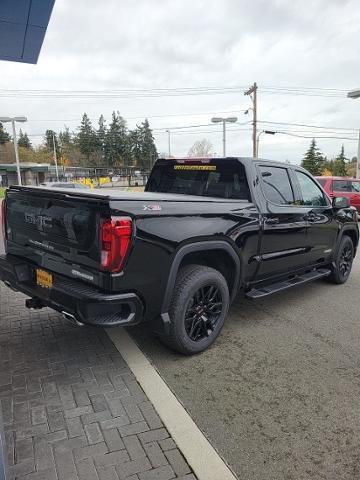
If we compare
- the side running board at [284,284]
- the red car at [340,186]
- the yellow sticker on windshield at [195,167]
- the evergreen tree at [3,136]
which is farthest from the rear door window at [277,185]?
the evergreen tree at [3,136]

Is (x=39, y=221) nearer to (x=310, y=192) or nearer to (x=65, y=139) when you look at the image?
(x=310, y=192)

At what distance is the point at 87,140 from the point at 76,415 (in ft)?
319

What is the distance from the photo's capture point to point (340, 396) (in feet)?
10.5

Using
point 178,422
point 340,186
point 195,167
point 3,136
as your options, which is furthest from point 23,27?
point 3,136

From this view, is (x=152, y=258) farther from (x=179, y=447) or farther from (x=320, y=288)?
(x=320, y=288)

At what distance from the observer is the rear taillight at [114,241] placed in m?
2.89

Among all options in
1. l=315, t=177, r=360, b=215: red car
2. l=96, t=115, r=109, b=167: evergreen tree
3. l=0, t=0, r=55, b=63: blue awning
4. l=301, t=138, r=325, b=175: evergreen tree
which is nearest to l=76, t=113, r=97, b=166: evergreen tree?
l=96, t=115, r=109, b=167: evergreen tree

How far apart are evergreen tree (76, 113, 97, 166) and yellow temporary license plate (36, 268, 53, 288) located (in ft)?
300

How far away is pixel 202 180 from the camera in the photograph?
4.81m

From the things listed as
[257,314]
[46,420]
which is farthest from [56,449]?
[257,314]

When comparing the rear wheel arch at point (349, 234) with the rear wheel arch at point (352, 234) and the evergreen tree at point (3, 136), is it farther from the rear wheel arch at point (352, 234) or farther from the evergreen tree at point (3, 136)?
the evergreen tree at point (3, 136)

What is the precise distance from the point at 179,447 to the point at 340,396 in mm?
1430

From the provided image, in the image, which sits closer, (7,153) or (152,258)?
(152,258)

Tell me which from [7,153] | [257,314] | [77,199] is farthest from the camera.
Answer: [7,153]
